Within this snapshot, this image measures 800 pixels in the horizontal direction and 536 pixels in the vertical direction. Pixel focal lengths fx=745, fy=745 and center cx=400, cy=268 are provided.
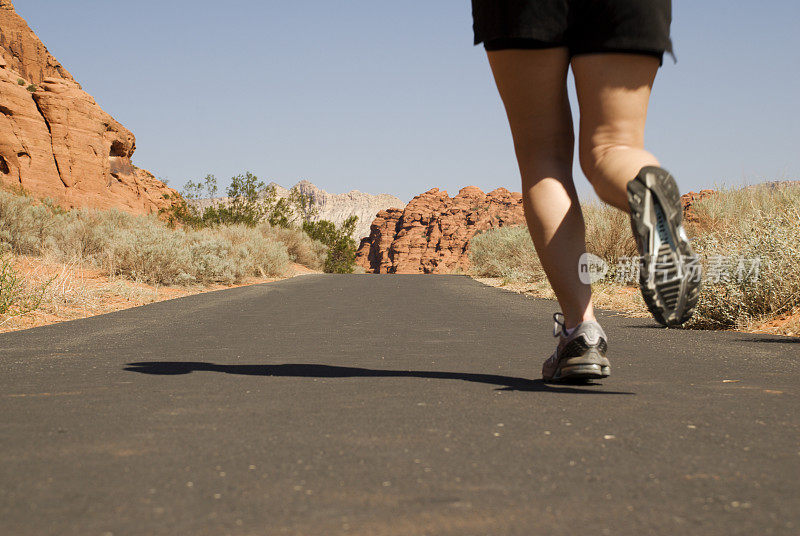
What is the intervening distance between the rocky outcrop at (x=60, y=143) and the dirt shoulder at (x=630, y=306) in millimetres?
30174

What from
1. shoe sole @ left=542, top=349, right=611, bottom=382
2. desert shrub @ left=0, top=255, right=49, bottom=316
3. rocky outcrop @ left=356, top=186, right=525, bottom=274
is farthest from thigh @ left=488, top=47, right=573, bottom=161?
rocky outcrop @ left=356, top=186, right=525, bottom=274

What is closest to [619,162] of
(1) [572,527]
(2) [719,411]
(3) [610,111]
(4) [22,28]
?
(3) [610,111]

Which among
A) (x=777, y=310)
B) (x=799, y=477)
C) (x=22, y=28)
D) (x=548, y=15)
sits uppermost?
(x=22, y=28)

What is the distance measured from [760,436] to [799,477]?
18.3 inches

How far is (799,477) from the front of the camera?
1788 mm

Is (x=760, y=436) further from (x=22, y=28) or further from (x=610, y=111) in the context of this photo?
(x=22, y=28)

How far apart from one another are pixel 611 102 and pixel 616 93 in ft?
0.13

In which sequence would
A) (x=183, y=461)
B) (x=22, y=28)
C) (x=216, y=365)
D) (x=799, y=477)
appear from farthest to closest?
(x=22, y=28) < (x=216, y=365) < (x=183, y=461) < (x=799, y=477)

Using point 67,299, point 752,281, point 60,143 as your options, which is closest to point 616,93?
point 752,281

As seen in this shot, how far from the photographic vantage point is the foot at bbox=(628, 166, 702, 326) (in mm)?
2527

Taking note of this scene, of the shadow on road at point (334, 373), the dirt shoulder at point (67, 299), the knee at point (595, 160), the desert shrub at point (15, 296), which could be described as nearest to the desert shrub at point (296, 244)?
the dirt shoulder at point (67, 299)

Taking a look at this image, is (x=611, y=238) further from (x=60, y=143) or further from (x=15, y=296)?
(x=60, y=143)

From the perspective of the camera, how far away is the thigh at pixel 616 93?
3018mm

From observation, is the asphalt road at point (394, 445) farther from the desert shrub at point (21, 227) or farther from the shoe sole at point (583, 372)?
the desert shrub at point (21, 227)
